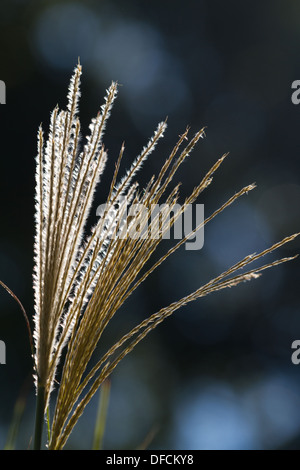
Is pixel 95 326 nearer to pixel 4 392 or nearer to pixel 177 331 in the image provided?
pixel 4 392

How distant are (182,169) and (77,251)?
7.02 meters

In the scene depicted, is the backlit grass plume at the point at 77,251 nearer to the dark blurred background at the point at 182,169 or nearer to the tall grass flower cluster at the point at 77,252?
the tall grass flower cluster at the point at 77,252

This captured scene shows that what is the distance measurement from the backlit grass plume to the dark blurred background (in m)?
5.78

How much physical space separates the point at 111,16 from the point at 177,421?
5587mm

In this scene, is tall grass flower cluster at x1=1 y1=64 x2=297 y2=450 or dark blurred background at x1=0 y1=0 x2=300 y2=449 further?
dark blurred background at x1=0 y1=0 x2=300 y2=449

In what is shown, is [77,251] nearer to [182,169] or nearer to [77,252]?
[77,252]

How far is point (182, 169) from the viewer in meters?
8.09

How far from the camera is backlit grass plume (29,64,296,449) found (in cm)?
111

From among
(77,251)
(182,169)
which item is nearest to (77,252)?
(77,251)

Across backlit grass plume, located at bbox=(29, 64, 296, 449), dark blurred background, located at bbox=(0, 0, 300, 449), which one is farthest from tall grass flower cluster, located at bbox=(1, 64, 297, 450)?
dark blurred background, located at bbox=(0, 0, 300, 449)

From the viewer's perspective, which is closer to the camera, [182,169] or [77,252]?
[77,252]

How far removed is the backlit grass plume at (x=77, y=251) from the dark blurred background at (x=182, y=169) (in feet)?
19.0

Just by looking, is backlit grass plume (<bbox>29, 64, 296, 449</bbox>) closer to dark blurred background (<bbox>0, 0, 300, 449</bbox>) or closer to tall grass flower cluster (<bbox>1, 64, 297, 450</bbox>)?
tall grass flower cluster (<bbox>1, 64, 297, 450</bbox>)
